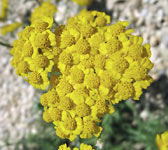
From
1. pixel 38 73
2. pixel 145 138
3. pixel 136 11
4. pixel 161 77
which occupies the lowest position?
pixel 145 138

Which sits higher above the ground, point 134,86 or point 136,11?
point 136,11

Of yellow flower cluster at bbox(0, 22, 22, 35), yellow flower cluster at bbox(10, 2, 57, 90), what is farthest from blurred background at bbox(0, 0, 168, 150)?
yellow flower cluster at bbox(10, 2, 57, 90)

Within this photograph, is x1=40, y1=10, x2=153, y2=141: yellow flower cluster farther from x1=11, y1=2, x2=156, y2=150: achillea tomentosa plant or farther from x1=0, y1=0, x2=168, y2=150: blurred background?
x1=0, y1=0, x2=168, y2=150: blurred background

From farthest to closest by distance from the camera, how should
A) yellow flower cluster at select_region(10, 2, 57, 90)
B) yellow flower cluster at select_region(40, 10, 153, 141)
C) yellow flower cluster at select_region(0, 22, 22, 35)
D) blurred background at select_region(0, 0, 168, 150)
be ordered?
yellow flower cluster at select_region(0, 22, 22, 35) → blurred background at select_region(0, 0, 168, 150) → yellow flower cluster at select_region(10, 2, 57, 90) → yellow flower cluster at select_region(40, 10, 153, 141)

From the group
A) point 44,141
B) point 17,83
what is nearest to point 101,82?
point 44,141

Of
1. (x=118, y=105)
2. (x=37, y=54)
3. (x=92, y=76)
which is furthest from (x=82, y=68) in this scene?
(x=118, y=105)

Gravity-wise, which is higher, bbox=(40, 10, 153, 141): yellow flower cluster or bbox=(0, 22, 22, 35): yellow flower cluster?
bbox=(0, 22, 22, 35): yellow flower cluster

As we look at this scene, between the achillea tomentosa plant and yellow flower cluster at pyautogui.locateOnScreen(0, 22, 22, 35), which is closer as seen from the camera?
the achillea tomentosa plant

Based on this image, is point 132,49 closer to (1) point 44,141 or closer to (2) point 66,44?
(2) point 66,44
